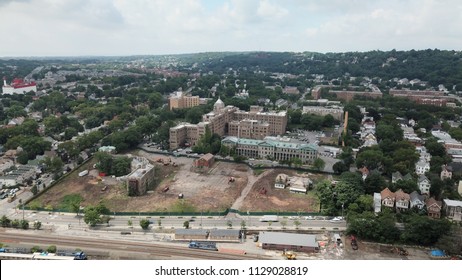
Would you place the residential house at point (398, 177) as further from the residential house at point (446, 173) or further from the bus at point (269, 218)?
the bus at point (269, 218)

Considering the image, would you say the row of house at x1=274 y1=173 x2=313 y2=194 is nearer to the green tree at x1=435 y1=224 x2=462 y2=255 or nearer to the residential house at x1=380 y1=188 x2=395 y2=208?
the residential house at x1=380 y1=188 x2=395 y2=208

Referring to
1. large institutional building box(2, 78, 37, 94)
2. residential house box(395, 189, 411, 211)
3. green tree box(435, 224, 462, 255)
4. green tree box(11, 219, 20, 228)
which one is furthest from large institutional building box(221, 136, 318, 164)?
large institutional building box(2, 78, 37, 94)

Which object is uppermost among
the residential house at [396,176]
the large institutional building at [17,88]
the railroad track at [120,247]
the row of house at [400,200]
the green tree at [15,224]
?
the large institutional building at [17,88]

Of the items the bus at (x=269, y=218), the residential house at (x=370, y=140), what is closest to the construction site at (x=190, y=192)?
the bus at (x=269, y=218)

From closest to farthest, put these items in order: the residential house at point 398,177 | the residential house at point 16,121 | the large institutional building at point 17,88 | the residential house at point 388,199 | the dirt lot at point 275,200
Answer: the residential house at point 388,199 → the dirt lot at point 275,200 → the residential house at point 398,177 → the residential house at point 16,121 → the large institutional building at point 17,88

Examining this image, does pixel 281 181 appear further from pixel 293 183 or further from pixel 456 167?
pixel 456 167

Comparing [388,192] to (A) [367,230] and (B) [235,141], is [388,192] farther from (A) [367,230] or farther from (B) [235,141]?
(B) [235,141]
